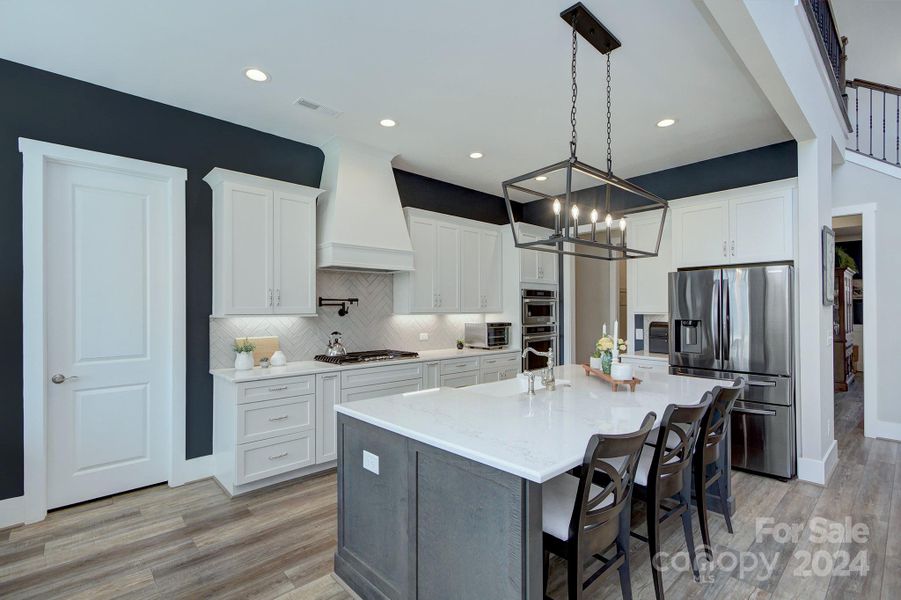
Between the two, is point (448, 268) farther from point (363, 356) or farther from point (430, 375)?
point (363, 356)

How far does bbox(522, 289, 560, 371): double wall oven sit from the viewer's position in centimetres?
550

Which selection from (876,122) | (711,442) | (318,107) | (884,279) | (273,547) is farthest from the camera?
(876,122)

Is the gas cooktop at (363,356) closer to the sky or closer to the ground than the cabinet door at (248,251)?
closer to the ground

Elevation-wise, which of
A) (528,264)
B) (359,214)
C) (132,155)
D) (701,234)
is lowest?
(528,264)

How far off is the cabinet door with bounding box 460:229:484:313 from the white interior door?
2.93 meters

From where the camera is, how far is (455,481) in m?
1.70

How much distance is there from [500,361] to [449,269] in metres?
1.24

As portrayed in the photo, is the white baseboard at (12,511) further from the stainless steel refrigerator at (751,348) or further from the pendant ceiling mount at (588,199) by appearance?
the stainless steel refrigerator at (751,348)

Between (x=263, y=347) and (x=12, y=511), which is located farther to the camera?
(x=263, y=347)

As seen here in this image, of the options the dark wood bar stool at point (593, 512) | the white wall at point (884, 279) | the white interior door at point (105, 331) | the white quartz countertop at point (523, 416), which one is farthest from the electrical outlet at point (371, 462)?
the white wall at point (884, 279)

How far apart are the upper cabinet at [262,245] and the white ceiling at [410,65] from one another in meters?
0.58

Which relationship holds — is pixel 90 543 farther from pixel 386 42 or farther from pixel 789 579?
pixel 789 579


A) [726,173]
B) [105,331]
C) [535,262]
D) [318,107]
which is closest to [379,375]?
[105,331]

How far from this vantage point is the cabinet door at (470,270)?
5.20 metres
